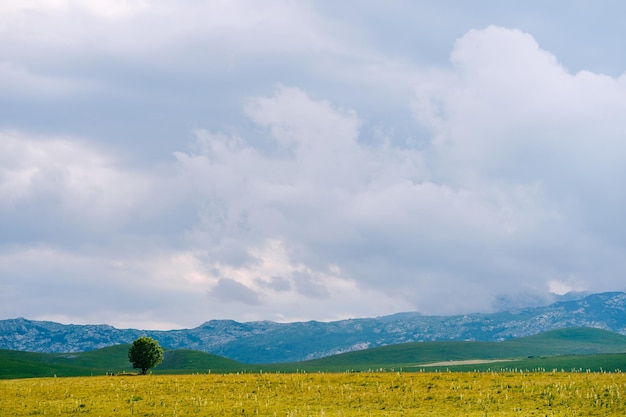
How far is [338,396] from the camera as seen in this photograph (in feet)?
258

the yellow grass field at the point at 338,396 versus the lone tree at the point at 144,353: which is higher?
the lone tree at the point at 144,353

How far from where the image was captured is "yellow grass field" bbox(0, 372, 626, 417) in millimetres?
68938

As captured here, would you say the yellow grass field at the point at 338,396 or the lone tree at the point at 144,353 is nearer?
the yellow grass field at the point at 338,396

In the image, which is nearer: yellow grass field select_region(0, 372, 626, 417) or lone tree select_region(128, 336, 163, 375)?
yellow grass field select_region(0, 372, 626, 417)

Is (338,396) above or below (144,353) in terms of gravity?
below

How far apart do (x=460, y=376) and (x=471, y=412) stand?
24.0m

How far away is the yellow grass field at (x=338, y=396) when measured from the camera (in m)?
68.9

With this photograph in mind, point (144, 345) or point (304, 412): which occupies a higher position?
point (144, 345)

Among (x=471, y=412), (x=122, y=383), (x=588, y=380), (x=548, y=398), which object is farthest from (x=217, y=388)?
(x=588, y=380)

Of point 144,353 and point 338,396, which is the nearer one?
point 338,396

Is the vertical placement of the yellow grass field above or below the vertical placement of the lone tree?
below

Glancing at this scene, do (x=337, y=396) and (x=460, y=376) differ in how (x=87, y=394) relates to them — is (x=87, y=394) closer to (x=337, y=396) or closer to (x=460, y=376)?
(x=337, y=396)

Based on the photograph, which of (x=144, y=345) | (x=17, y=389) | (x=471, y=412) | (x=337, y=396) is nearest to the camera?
(x=471, y=412)

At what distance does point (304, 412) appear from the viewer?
68562 millimetres
